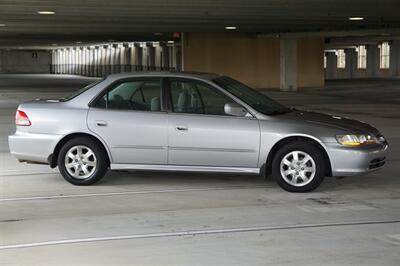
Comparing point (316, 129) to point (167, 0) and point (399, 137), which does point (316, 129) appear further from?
point (167, 0)

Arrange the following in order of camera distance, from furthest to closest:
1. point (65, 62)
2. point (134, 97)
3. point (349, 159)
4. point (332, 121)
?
1. point (65, 62)
2. point (134, 97)
3. point (332, 121)
4. point (349, 159)

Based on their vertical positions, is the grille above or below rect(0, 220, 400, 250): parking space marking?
above

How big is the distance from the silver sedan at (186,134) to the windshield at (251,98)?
0.03 metres

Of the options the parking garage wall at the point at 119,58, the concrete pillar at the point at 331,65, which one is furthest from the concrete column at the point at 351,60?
the parking garage wall at the point at 119,58

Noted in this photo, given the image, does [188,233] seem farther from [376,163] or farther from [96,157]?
[376,163]

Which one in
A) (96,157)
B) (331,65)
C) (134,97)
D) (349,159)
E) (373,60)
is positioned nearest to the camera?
(349,159)

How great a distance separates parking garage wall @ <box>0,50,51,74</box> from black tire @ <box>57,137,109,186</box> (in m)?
79.0

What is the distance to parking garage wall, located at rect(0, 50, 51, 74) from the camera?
8356 centimetres

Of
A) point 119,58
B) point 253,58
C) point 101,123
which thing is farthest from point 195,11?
point 119,58

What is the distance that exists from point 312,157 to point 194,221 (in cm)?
193

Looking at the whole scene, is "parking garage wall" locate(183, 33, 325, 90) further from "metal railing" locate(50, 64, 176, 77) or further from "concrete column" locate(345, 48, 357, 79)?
"concrete column" locate(345, 48, 357, 79)

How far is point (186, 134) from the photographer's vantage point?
24.7 ft

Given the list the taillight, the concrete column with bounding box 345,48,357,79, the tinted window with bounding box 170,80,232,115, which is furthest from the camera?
the concrete column with bounding box 345,48,357,79

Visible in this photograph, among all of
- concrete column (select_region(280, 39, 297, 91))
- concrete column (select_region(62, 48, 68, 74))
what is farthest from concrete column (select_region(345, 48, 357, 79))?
concrete column (select_region(62, 48, 68, 74))
